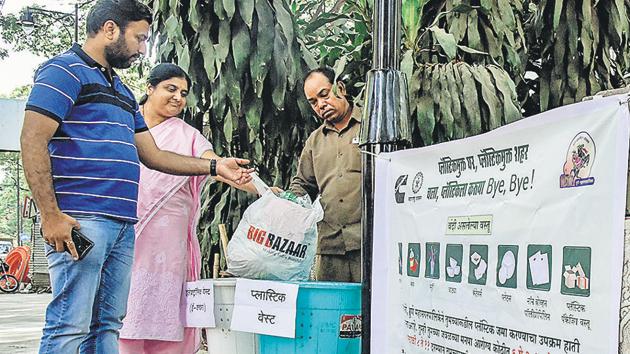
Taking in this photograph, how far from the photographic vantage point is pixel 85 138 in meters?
2.98

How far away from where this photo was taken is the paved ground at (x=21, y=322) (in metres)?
7.66

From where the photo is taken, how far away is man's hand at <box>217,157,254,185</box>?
11.6ft

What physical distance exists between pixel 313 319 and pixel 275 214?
0.46 meters

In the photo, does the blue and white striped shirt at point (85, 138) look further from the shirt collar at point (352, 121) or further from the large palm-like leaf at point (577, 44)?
the large palm-like leaf at point (577, 44)

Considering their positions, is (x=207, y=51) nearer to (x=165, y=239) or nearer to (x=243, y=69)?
(x=243, y=69)

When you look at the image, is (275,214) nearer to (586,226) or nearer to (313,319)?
(313,319)

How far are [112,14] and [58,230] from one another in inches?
32.6

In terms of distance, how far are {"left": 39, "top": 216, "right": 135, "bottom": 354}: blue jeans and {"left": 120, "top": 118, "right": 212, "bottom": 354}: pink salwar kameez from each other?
510mm

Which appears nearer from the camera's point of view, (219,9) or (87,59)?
(87,59)

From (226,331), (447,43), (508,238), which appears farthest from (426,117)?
(508,238)

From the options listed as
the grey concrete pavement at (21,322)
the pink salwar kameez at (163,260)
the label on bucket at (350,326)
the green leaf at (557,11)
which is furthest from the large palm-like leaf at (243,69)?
the grey concrete pavement at (21,322)

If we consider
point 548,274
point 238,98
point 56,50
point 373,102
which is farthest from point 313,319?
point 56,50

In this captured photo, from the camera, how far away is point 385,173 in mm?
2852

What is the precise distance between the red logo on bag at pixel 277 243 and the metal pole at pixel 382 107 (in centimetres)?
41
